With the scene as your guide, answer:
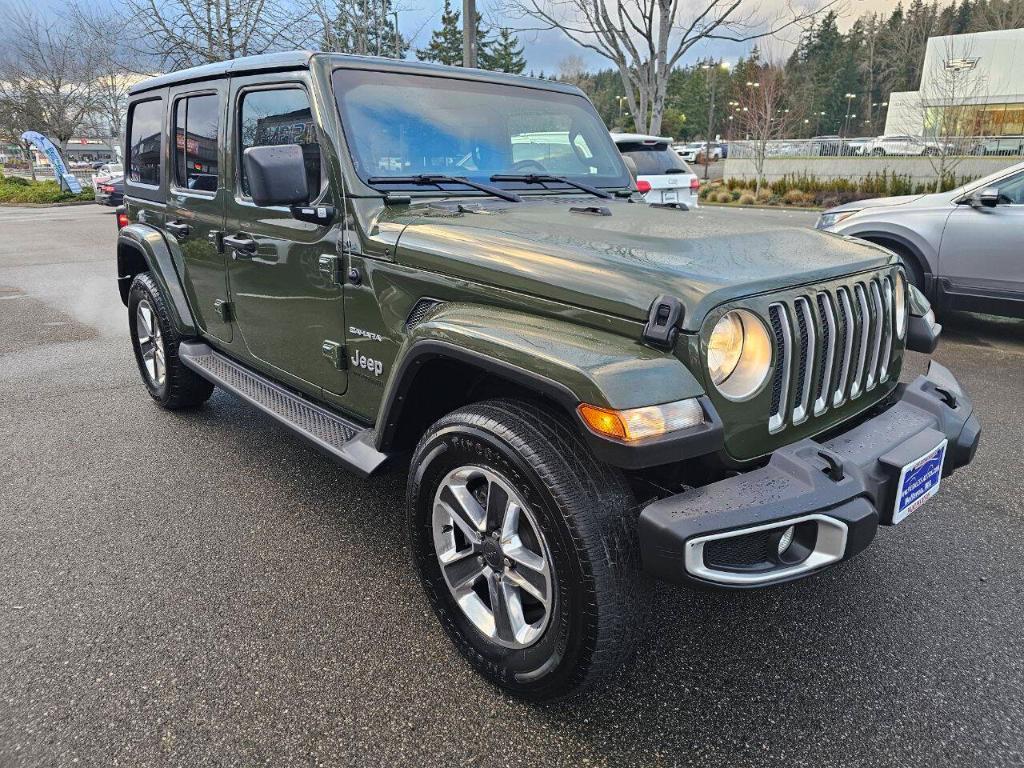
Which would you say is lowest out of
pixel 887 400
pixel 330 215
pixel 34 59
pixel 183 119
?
pixel 887 400

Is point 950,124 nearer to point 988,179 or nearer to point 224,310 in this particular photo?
point 988,179

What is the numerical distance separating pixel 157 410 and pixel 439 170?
2920mm

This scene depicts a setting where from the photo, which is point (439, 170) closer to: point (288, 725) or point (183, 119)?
point (183, 119)

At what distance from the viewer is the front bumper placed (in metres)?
1.74

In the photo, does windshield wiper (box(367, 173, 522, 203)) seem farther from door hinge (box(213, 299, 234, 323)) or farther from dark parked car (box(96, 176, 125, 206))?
dark parked car (box(96, 176, 125, 206))

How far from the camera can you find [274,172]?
2.51 metres

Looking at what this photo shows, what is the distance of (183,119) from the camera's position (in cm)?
385

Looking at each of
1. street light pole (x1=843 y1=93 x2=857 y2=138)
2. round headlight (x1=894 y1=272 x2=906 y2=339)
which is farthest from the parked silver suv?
street light pole (x1=843 y1=93 x2=857 y2=138)

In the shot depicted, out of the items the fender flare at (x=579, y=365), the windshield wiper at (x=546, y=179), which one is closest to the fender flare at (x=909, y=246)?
the windshield wiper at (x=546, y=179)

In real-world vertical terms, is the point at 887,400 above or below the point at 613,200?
below

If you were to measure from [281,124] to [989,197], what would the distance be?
5.70m

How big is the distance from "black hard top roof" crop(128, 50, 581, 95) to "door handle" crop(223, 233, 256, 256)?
75 cm

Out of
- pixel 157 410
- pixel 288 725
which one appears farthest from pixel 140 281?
pixel 288 725

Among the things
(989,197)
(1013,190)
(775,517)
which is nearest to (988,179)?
(1013,190)
